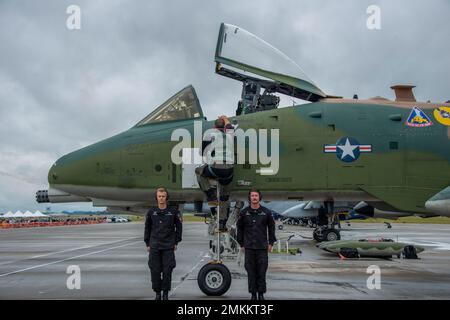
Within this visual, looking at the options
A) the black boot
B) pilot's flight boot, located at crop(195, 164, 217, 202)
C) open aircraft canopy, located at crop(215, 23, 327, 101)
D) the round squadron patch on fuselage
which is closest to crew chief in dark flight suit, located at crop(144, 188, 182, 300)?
pilot's flight boot, located at crop(195, 164, 217, 202)

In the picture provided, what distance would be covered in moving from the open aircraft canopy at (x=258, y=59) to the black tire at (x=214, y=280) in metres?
4.37

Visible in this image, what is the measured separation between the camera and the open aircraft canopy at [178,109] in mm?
9742

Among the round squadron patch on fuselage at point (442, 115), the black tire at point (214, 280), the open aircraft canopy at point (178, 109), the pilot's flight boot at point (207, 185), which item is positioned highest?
the open aircraft canopy at point (178, 109)

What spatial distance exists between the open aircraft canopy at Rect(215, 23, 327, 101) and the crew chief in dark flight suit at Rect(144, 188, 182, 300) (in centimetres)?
405

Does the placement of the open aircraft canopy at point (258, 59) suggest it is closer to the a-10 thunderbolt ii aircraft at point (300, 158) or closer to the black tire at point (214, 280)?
the a-10 thunderbolt ii aircraft at point (300, 158)

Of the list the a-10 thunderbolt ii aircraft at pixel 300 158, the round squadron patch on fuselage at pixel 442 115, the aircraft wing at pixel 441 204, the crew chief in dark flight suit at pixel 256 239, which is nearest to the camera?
the crew chief in dark flight suit at pixel 256 239

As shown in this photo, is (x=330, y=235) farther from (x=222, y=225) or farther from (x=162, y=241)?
(x=162, y=241)

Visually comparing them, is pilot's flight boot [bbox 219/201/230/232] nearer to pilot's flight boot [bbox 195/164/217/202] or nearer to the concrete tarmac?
pilot's flight boot [bbox 195/164/217/202]

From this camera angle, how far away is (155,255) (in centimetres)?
687

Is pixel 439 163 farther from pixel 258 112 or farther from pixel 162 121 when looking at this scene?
pixel 162 121

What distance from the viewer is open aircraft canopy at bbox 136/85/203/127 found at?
974 cm

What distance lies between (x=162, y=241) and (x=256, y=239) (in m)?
1.42

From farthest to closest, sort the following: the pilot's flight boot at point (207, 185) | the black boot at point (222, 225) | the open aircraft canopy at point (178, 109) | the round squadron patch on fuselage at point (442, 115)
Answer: the open aircraft canopy at point (178, 109) < the round squadron patch on fuselage at point (442, 115) < the black boot at point (222, 225) < the pilot's flight boot at point (207, 185)

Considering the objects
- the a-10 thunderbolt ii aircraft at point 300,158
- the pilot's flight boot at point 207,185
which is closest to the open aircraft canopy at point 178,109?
the a-10 thunderbolt ii aircraft at point 300,158
